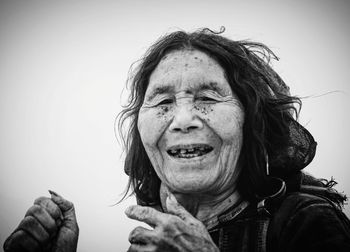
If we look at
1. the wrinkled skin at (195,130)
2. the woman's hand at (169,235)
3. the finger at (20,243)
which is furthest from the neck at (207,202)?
the finger at (20,243)

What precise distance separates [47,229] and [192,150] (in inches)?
42.1

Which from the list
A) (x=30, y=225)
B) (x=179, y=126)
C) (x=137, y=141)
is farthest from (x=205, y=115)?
(x=30, y=225)

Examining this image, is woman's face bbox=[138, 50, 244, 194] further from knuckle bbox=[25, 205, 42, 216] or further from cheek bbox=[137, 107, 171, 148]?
knuckle bbox=[25, 205, 42, 216]

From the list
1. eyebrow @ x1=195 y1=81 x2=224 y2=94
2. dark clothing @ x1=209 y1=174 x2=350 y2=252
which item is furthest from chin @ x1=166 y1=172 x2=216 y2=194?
eyebrow @ x1=195 y1=81 x2=224 y2=94

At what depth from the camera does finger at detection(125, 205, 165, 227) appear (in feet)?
5.13

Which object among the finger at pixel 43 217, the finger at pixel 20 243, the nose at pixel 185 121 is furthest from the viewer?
the nose at pixel 185 121

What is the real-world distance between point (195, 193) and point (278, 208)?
1.89 feet

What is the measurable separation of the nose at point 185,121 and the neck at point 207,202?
1.69 feet

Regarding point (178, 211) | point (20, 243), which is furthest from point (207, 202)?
point (20, 243)

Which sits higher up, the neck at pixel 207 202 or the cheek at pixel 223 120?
the cheek at pixel 223 120

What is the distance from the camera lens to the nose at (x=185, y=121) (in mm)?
2020

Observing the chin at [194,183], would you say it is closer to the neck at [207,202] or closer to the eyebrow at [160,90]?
the neck at [207,202]

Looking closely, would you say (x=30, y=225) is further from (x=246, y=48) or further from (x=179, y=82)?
(x=246, y=48)

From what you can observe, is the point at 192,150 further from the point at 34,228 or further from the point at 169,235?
the point at 34,228
